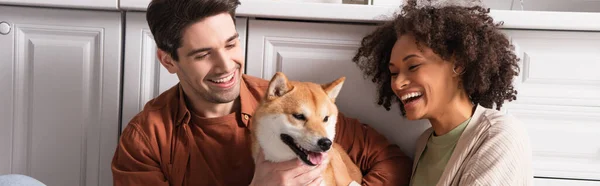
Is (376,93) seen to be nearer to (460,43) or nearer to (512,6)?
(460,43)

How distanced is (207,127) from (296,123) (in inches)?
13.0

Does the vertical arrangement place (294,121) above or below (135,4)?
below

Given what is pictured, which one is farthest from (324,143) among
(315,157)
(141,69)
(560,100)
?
(560,100)

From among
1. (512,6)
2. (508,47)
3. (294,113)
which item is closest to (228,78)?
(294,113)

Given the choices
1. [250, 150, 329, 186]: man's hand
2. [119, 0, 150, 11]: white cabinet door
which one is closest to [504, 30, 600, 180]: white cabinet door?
[250, 150, 329, 186]: man's hand

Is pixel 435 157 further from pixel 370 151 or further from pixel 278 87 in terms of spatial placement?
pixel 278 87

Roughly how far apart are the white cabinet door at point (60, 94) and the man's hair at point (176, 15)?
28 centimetres

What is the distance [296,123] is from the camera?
4.16 ft

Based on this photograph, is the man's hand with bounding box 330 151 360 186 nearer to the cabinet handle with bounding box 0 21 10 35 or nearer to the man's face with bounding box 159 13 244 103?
the man's face with bounding box 159 13 244 103

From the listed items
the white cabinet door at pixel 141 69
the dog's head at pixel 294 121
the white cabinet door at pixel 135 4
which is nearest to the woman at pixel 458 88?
the dog's head at pixel 294 121

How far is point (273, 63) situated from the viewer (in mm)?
1637

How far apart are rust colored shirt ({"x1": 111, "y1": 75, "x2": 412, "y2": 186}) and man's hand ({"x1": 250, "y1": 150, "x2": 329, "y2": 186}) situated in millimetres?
171

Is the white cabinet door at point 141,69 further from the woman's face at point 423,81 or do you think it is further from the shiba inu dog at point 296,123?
the woman's face at point 423,81

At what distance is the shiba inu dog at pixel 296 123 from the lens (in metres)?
1.25
